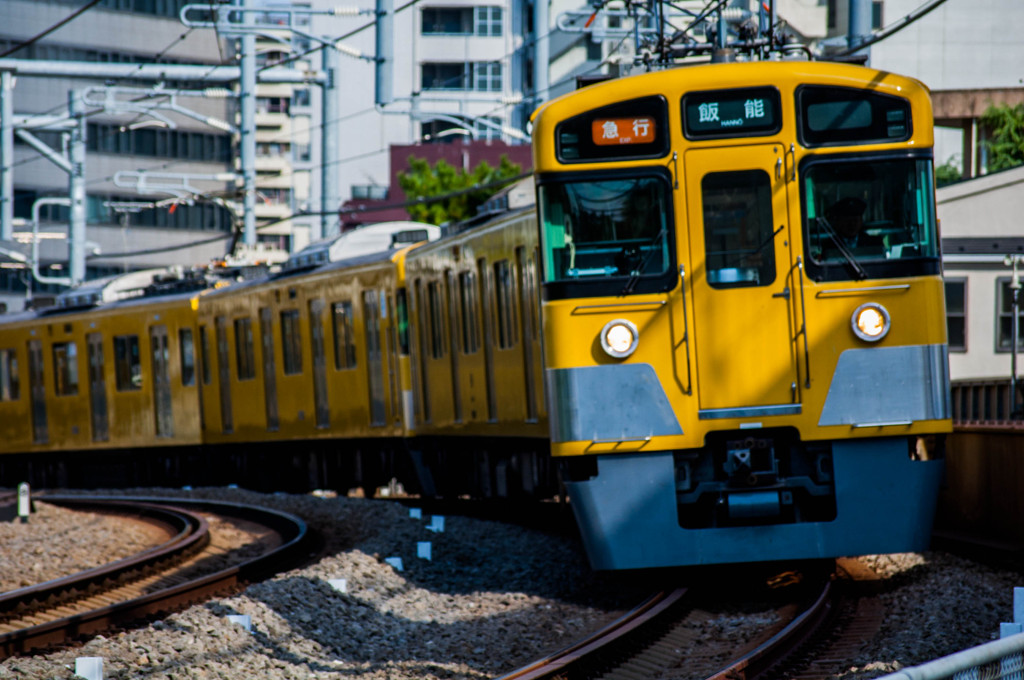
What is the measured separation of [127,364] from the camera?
21.4 metres

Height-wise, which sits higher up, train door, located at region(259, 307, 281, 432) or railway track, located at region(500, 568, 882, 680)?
train door, located at region(259, 307, 281, 432)

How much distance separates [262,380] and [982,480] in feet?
33.6

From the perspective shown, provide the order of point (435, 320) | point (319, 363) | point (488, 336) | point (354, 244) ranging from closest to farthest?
1. point (488, 336)
2. point (435, 320)
3. point (319, 363)
4. point (354, 244)

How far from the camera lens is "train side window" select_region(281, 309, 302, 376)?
18.0m

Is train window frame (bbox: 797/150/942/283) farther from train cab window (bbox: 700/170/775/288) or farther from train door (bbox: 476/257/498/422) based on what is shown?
train door (bbox: 476/257/498/422)

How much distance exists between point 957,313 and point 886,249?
1413 cm

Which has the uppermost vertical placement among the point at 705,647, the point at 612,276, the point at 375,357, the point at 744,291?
the point at 612,276

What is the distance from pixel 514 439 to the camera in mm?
12555

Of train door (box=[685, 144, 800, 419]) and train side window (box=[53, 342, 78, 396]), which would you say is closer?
train door (box=[685, 144, 800, 419])

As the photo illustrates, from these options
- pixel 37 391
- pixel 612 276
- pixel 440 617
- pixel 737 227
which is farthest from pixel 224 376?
pixel 737 227

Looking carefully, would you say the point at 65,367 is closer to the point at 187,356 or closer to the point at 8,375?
the point at 8,375

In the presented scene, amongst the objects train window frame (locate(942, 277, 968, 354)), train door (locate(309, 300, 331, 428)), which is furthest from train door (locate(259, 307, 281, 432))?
train window frame (locate(942, 277, 968, 354))

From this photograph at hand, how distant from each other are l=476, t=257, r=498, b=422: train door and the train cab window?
414cm

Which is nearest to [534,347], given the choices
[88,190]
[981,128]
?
[981,128]
